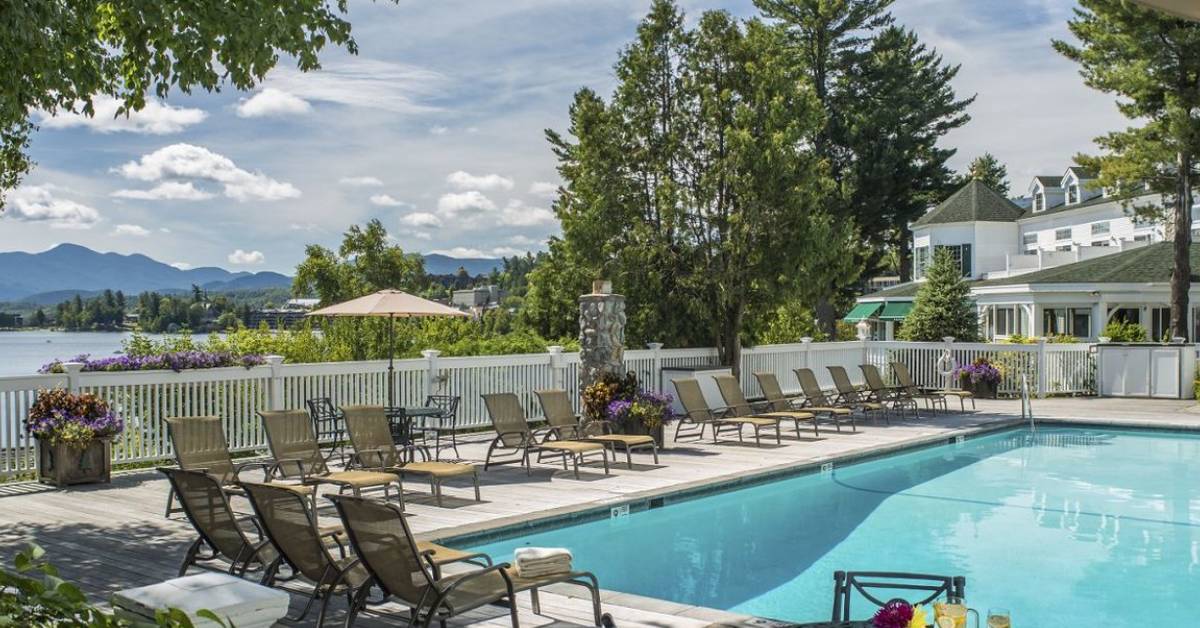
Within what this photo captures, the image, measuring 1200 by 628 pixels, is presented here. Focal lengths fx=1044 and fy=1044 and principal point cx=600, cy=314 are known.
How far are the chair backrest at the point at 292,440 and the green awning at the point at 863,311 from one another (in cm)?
3039

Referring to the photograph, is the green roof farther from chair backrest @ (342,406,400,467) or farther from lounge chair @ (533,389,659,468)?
chair backrest @ (342,406,400,467)

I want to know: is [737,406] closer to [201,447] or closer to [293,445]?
[293,445]

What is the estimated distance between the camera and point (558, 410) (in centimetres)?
1309

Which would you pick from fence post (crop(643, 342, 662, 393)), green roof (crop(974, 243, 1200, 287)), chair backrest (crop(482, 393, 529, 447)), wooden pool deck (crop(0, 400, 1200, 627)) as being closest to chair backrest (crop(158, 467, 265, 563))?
wooden pool deck (crop(0, 400, 1200, 627))

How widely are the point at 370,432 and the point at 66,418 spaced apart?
3.11 meters

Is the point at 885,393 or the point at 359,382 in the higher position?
the point at 359,382

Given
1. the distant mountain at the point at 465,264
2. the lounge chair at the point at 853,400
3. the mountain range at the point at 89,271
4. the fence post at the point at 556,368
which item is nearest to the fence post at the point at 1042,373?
the lounge chair at the point at 853,400

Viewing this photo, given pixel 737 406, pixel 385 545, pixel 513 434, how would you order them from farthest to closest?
pixel 737 406, pixel 513 434, pixel 385 545

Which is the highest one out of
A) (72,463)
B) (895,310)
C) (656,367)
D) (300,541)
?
(895,310)

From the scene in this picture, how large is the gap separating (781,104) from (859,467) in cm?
718

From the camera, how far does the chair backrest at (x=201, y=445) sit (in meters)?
9.23

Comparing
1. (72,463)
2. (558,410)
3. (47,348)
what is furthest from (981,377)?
(47,348)

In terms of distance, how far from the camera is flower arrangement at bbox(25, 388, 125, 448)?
Result: 1065 cm

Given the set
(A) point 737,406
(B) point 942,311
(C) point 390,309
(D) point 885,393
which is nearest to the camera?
(C) point 390,309
